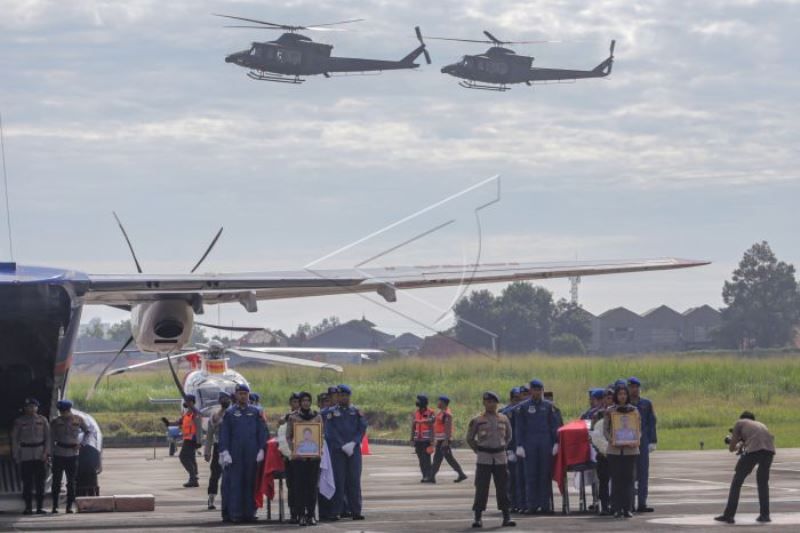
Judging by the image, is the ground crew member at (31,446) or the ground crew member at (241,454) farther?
the ground crew member at (31,446)

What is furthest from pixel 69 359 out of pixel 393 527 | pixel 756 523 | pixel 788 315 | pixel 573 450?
pixel 788 315

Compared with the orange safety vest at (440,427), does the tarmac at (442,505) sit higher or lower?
lower

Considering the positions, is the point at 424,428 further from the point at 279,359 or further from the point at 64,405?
the point at 279,359

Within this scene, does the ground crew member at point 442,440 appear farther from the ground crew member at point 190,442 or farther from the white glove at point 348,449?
the white glove at point 348,449

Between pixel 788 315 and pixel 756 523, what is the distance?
3400 inches

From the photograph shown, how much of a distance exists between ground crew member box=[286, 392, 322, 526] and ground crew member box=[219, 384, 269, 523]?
92cm

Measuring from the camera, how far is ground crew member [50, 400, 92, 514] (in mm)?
20938

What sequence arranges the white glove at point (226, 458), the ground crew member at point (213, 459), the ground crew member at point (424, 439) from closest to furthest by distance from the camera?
the white glove at point (226, 458), the ground crew member at point (213, 459), the ground crew member at point (424, 439)

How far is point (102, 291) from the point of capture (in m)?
21.2

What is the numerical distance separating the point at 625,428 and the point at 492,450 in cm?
190

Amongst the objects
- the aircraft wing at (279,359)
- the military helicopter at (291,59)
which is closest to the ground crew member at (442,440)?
the aircraft wing at (279,359)

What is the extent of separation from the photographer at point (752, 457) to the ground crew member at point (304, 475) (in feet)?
17.1

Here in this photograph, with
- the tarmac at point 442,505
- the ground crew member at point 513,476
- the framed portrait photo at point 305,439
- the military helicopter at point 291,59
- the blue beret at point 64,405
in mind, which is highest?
the military helicopter at point 291,59

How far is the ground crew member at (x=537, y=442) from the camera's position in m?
20.5
